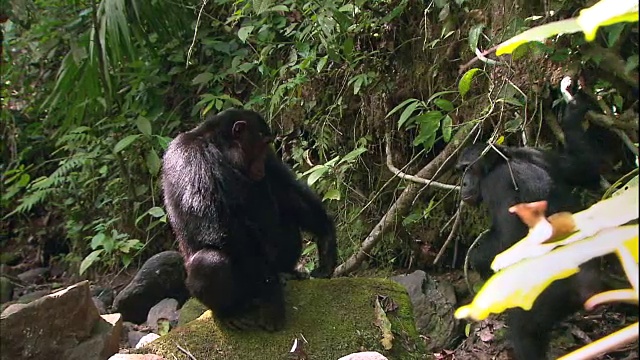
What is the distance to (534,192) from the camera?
4.75 m

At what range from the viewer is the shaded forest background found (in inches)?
194

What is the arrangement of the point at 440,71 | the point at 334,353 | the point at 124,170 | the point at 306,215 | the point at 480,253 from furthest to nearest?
the point at 124,170 → the point at 440,71 → the point at 480,253 → the point at 306,215 → the point at 334,353

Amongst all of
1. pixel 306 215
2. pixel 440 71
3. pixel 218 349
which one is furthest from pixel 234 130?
pixel 440 71

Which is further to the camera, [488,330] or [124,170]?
[124,170]

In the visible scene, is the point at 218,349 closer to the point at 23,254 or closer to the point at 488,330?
the point at 488,330

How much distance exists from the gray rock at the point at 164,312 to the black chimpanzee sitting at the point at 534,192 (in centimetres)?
319

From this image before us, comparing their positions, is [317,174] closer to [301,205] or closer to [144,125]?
[301,205]

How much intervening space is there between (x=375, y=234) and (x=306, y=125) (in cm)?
146

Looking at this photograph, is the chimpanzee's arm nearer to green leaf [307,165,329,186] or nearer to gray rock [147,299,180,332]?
green leaf [307,165,329,186]

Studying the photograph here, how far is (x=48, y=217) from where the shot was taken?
973 cm

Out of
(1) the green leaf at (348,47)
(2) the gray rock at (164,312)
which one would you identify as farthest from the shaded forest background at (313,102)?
(2) the gray rock at (164,312)

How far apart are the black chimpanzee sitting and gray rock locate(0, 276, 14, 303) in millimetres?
5743

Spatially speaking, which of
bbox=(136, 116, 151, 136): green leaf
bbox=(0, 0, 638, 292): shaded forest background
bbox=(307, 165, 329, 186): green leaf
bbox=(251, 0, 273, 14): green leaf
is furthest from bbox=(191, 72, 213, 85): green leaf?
bbox=(307, 165, 329, 186): green leaf

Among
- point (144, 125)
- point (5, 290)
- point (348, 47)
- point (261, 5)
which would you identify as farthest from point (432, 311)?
point (5, 290)
